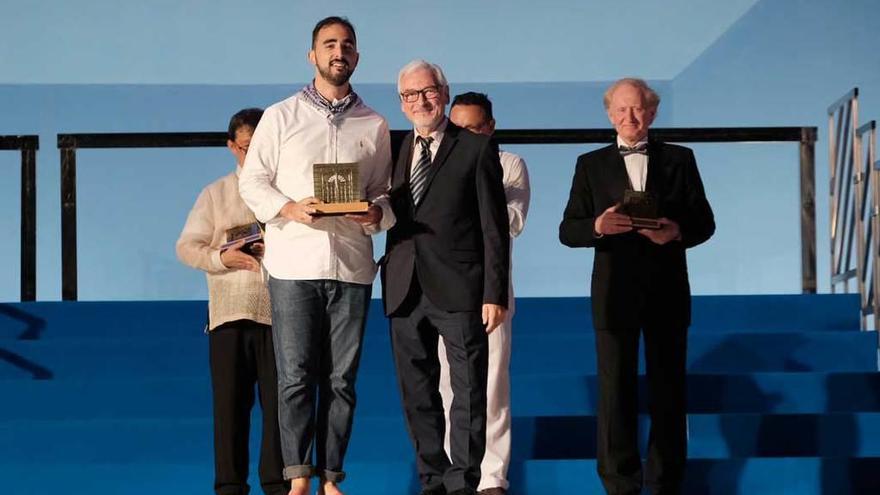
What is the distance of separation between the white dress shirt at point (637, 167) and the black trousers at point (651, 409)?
1.43ft

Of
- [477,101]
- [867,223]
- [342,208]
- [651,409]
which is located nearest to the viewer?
[342,208]

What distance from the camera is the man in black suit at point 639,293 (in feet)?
15.8

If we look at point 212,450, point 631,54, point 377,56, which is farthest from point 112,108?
point 212,450

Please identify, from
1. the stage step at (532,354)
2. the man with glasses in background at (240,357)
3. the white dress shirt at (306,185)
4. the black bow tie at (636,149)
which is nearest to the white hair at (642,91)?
the black bow tie at (636,149)

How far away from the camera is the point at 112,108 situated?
335 inches

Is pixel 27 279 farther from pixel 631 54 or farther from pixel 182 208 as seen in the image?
pixel 631 54

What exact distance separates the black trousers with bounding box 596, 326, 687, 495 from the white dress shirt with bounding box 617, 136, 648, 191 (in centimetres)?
44

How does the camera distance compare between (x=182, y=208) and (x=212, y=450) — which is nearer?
(x=212, y=450)

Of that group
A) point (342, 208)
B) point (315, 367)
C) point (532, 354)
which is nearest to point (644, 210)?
point (342, 208)

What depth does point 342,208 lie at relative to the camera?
4.34m

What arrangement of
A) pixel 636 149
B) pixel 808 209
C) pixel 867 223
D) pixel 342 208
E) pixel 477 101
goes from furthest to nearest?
pixel 808 209
pixel 867 223
pixel 477 101
pixel 636 149
pixel 342 208

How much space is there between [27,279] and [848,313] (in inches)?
132

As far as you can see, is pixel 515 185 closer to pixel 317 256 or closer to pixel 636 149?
pixel 636 149

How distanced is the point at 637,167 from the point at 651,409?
714 mm
